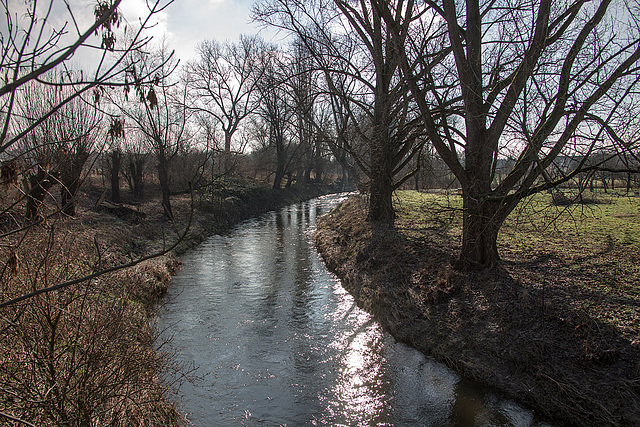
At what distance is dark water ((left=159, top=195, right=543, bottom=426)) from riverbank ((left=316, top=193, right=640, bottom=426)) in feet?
1.15

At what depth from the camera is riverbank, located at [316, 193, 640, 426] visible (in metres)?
4.54

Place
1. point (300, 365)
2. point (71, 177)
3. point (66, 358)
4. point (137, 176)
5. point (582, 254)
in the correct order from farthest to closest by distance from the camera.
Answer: point (137, 176) → point (582, 254) → point (71, 177) → point (300, 365) → point (66, 358)

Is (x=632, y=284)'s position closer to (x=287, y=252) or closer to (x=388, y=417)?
(x=388, y=417)

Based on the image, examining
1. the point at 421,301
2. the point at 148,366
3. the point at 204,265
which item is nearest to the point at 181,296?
the point at 204,265

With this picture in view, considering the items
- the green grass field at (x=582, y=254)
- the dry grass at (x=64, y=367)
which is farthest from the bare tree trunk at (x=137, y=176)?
the dry grass at (x=64, y=367)

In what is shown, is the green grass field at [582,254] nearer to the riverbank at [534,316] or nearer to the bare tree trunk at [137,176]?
the riverbank at [534,316]

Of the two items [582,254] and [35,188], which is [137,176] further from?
[582,254]

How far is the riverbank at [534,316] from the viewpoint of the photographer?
4.54 meters

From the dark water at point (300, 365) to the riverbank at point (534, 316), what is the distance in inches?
13.8

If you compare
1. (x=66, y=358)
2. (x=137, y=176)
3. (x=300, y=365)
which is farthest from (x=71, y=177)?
(x=137, y=176)

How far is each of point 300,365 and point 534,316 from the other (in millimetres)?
3634

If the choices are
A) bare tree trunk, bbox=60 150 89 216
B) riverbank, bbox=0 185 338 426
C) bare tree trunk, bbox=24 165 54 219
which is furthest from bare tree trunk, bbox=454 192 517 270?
bare tree trunk, bbox=24 165 54 219

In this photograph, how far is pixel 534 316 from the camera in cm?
561

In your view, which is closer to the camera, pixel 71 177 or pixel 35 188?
pixel 35 188
